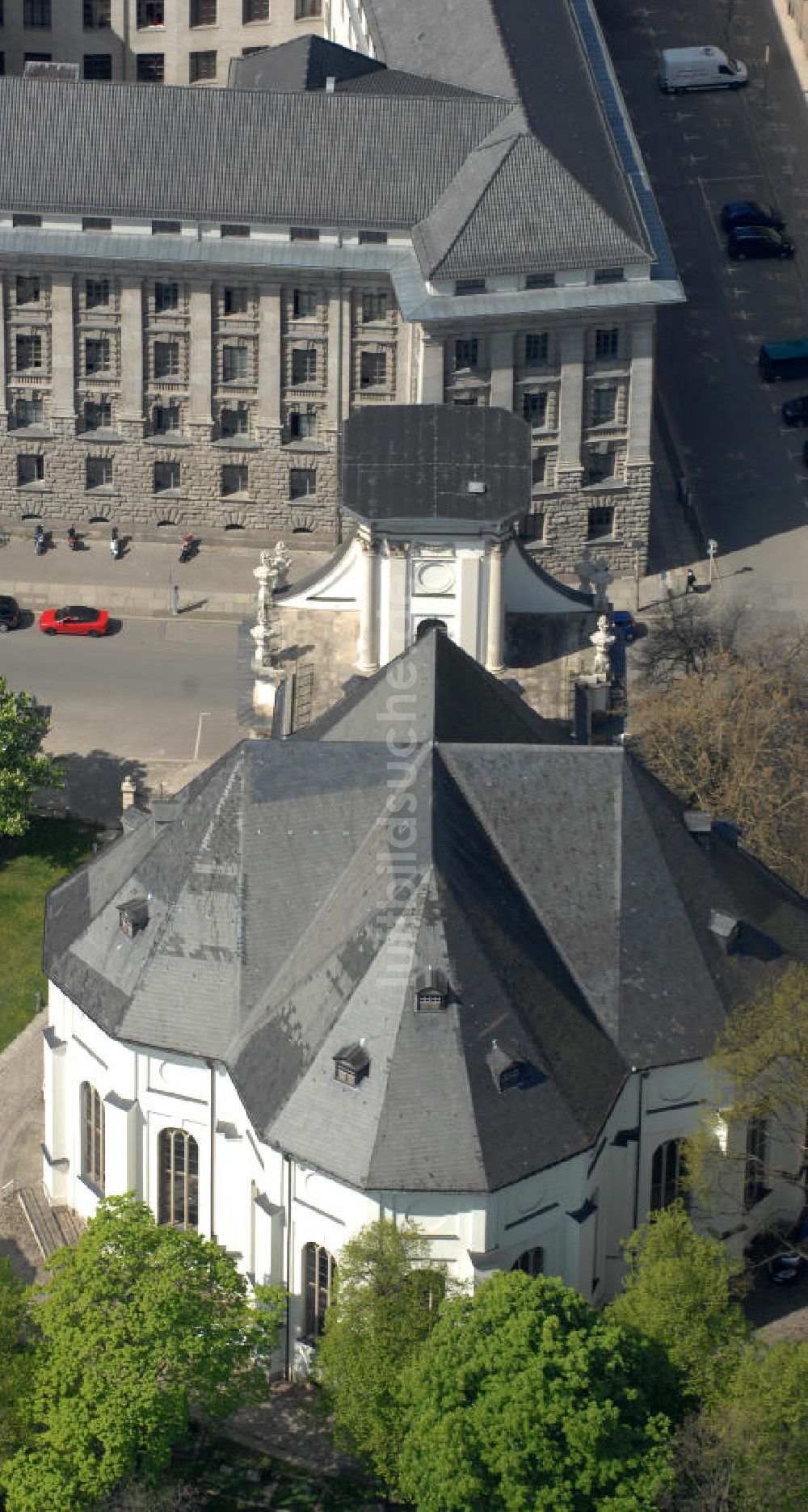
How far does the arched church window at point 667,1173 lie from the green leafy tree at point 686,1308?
23.7 feet

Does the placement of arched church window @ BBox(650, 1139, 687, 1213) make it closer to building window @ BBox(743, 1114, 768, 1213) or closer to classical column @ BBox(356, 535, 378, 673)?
building window @ BBox(743, 1114, 768, 1213)

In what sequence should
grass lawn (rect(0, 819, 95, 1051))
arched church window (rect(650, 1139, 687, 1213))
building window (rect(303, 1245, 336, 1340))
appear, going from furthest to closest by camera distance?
grass lawn (rect(0, 819, 95, 1051)), arched church window (rect(650, 1139, 687, 1213)), building window (rect(303, 1245, 336, 1340))

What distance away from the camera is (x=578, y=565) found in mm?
191750

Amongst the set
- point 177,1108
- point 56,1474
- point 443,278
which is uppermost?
point 443,278

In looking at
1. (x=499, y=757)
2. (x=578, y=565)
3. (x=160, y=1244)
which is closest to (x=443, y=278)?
(x=578, y=565)

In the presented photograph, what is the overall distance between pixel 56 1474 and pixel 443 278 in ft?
248

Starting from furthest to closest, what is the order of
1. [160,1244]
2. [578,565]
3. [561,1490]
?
Result: [578,565] < [160,1244] < [561,1490]

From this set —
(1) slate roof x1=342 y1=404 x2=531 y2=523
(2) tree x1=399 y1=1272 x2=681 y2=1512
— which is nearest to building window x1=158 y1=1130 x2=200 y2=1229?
(2) tree x1=399 y1=1272 x2=681 y2=1512

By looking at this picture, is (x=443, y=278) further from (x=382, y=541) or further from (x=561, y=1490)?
(x=561, y=1490)

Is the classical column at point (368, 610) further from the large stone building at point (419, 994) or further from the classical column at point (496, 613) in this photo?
the large stone building at point (419, 994)

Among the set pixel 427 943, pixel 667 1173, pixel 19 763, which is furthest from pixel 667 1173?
pixel 19 763

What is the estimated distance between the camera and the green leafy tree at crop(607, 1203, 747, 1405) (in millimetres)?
142625

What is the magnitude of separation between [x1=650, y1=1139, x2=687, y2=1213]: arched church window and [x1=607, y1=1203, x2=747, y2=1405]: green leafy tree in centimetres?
722

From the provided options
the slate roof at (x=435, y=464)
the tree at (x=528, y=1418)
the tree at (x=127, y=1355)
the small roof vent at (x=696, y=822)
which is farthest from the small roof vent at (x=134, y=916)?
the slate roof at (x=435, y=464)
